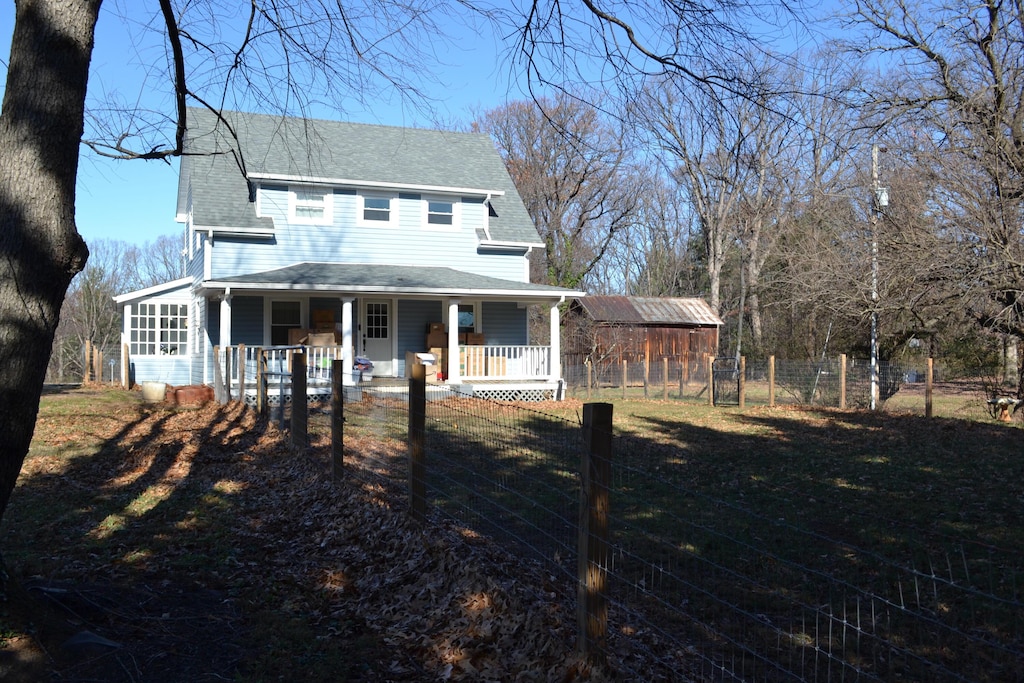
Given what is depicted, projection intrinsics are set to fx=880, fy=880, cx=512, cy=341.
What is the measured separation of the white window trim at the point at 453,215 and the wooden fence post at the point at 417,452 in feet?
57.1

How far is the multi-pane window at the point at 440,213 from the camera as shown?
78.2 feet

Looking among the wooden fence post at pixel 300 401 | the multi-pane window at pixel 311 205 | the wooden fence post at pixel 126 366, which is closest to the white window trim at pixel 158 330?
the wooden fence post at pixel 126 366

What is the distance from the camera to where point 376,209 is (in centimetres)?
2322

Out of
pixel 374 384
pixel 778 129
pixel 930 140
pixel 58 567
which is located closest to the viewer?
pixel 778 129

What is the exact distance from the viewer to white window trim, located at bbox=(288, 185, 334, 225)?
2238cm

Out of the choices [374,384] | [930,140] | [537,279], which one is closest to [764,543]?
[930,140]

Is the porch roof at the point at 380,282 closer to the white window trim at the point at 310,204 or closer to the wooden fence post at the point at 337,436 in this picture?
the white window trim at the point at 310,204

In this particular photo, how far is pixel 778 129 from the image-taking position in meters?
5.66

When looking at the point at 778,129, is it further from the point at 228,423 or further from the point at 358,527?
the point at 228,423

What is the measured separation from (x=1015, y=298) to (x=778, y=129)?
11391 millimetres

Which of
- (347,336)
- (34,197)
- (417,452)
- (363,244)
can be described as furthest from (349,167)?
(34,197)

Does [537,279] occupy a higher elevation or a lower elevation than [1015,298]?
higher

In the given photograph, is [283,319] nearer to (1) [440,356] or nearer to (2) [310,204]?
(2) [310,204]

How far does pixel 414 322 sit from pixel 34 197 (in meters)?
19.3
